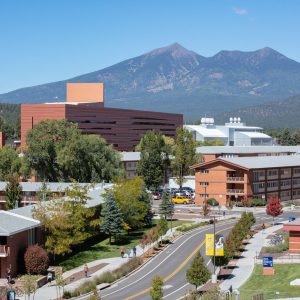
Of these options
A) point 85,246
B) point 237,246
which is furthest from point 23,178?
point 237,246

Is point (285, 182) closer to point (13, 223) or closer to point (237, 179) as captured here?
point (237, 179)

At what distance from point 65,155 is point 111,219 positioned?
35643 mm

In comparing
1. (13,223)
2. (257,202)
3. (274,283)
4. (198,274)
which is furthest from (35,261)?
(257,202)

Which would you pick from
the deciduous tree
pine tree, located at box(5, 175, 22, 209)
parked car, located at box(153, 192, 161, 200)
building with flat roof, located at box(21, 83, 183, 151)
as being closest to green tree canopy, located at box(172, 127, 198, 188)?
the deciduous tree

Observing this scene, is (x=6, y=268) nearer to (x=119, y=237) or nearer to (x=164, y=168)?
(x=119, y=237)

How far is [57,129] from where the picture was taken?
379 feet

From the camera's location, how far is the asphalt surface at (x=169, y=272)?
175 feet

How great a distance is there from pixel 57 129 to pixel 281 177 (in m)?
37.5

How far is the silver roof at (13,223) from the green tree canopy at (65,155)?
154ft

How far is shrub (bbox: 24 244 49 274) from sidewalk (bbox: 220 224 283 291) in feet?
47.8

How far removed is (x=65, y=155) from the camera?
363 feet

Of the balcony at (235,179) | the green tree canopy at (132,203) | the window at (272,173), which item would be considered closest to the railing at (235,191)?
the balcony at (235,179)

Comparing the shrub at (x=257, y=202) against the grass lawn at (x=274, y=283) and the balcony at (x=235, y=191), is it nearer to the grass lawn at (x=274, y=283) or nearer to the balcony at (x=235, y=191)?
the balcony at (x=235, y=191)

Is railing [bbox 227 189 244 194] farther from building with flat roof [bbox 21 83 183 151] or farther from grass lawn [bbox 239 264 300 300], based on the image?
building with flat roof [bbox 21 83 183 151]
